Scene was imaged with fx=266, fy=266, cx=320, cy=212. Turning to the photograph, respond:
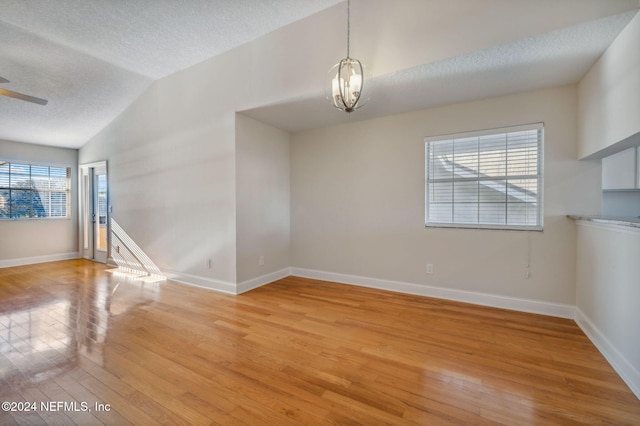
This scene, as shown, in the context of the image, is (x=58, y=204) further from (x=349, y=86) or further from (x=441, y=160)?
(x=441, y=160)

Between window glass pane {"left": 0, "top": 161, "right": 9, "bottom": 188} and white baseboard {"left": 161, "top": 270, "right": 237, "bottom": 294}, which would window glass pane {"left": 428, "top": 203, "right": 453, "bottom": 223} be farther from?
window glass pane {"left": 0, "top": 161, "right": 9, "bottom": 188}

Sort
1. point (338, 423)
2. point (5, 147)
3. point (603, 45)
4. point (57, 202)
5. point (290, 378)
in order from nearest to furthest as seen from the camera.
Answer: point (338, 423) → point (290, 378) → point (603, 45) → point (5, 147) → point (57, 202)

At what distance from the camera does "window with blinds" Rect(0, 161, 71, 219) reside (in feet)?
17.9

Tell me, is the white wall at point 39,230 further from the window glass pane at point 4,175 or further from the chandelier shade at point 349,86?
the chandelier shade at point 349,86

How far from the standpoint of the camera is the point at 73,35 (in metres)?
3.42

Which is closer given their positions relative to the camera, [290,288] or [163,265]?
[290,288]

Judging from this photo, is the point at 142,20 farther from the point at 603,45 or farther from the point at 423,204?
the point at 603,45

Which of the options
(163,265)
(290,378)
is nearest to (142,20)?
(163,265)

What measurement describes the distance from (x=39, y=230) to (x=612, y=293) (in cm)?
931

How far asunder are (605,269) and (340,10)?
143 inches

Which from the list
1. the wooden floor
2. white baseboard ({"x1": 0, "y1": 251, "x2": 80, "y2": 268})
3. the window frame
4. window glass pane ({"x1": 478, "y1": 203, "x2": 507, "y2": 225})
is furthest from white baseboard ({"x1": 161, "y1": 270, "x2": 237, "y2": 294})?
the window frame

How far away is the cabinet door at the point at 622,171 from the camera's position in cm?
343

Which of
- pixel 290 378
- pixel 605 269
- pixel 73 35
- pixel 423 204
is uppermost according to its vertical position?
pixel 73 35

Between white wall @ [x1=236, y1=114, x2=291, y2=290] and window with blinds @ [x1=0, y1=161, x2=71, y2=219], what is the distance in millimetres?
5401
